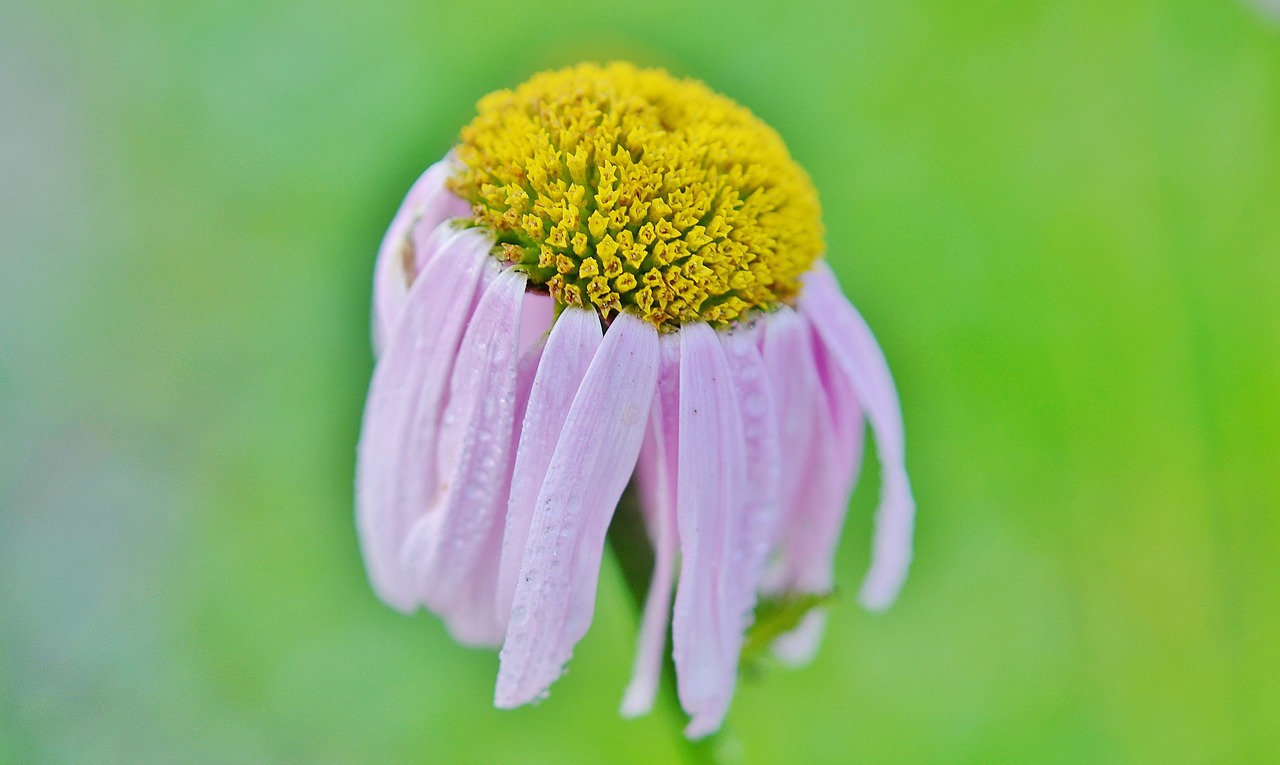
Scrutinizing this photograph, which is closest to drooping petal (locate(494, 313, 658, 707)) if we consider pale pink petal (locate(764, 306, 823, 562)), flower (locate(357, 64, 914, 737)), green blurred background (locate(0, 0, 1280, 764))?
flower (locate(357, 64, 914, 737))

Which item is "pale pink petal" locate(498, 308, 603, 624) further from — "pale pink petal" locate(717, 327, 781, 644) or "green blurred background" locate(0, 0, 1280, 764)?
"green blurred background" locate(0, 0, 1280, 764)

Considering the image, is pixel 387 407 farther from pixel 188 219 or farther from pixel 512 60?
pixel 512 60

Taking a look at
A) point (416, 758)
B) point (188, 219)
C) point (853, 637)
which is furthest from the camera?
point (188, 219)

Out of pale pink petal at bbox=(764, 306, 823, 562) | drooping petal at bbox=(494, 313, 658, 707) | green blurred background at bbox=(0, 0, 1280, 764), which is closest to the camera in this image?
drooping petal at bbox=(494, 313, 658, 707)

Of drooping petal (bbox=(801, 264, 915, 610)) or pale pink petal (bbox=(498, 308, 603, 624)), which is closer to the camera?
pale pink petal (bbox=(498, 308, 603, 624))

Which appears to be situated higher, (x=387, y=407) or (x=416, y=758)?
(x=387, y=407)

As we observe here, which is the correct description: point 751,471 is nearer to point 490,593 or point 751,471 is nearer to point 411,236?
point 490,593

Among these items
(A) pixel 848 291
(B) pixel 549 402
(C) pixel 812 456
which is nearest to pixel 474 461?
(B) pixel 549 402

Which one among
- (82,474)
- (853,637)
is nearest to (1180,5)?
(853,637)
